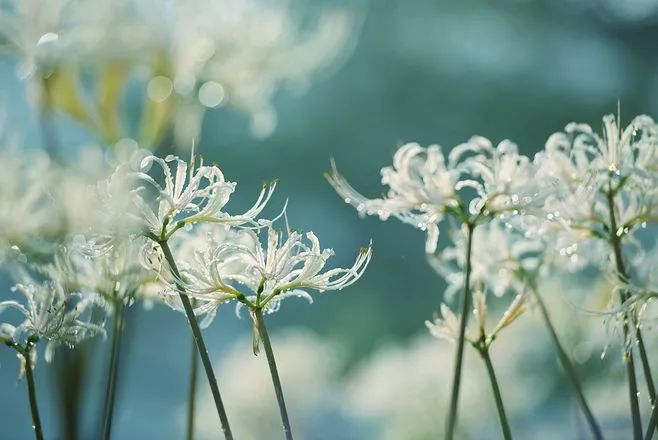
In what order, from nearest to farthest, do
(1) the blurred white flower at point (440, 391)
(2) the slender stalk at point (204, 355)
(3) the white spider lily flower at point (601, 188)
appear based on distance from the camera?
(2) the slender stalk at point (204, 355)
(3) the white spider lily flower at point (601, 188)
(1) the blurred white flower at point (440, 391)

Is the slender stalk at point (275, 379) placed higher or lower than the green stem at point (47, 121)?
lower

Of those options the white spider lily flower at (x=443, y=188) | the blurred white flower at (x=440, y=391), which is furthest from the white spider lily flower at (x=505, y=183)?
the blurred white flower at (x=440, y=391)

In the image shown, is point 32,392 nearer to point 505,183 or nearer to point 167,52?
point 505,183

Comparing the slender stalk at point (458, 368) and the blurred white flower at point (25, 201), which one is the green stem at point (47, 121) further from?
the slender stalk at point (458, 368)

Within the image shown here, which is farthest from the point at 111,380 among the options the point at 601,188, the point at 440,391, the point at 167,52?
the point at 440,391

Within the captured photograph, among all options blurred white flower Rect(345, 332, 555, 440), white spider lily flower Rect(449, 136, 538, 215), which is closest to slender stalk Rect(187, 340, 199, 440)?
white spider lily flower Rect(449, 136, 538, 215)

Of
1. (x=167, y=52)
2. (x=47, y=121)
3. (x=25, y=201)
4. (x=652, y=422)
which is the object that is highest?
(x=167, y=52)
